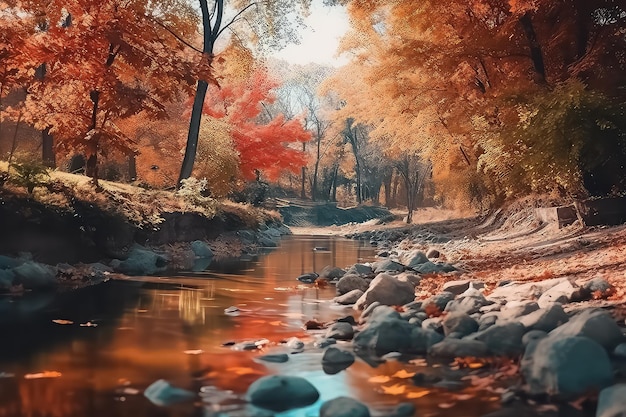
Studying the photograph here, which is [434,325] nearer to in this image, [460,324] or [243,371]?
[460,324]

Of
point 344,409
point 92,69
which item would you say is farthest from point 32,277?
point 344,409

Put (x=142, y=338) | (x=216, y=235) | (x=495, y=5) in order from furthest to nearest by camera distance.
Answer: (x=216, y=235), (x=495, y=5), (x=142, y=338)

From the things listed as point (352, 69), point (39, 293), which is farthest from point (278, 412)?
point (352, 69)

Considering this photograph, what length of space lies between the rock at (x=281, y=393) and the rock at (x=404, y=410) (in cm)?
57

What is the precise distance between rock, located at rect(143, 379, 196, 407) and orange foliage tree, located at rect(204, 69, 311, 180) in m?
21.9

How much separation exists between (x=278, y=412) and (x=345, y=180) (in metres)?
56.1

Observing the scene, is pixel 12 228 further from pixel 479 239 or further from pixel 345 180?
pixel 345 180

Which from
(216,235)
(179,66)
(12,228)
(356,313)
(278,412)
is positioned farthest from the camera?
(216,235)

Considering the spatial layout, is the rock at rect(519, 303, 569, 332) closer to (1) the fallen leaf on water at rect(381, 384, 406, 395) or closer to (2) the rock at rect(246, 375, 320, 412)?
(1) the fallen leaf on water at rect(381, 384, 406, 395)

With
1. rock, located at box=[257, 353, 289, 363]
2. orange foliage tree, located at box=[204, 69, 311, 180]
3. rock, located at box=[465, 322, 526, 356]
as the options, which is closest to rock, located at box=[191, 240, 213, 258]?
orange foliage tree, located at box=[204, 69, 311, 180]

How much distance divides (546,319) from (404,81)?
46.8 feet

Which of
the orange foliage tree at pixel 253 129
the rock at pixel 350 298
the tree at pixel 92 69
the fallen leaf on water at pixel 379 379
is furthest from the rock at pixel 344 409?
the orange foliage tree at pixel 253 129

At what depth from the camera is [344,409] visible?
3.68 m

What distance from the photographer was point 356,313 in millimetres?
7695
